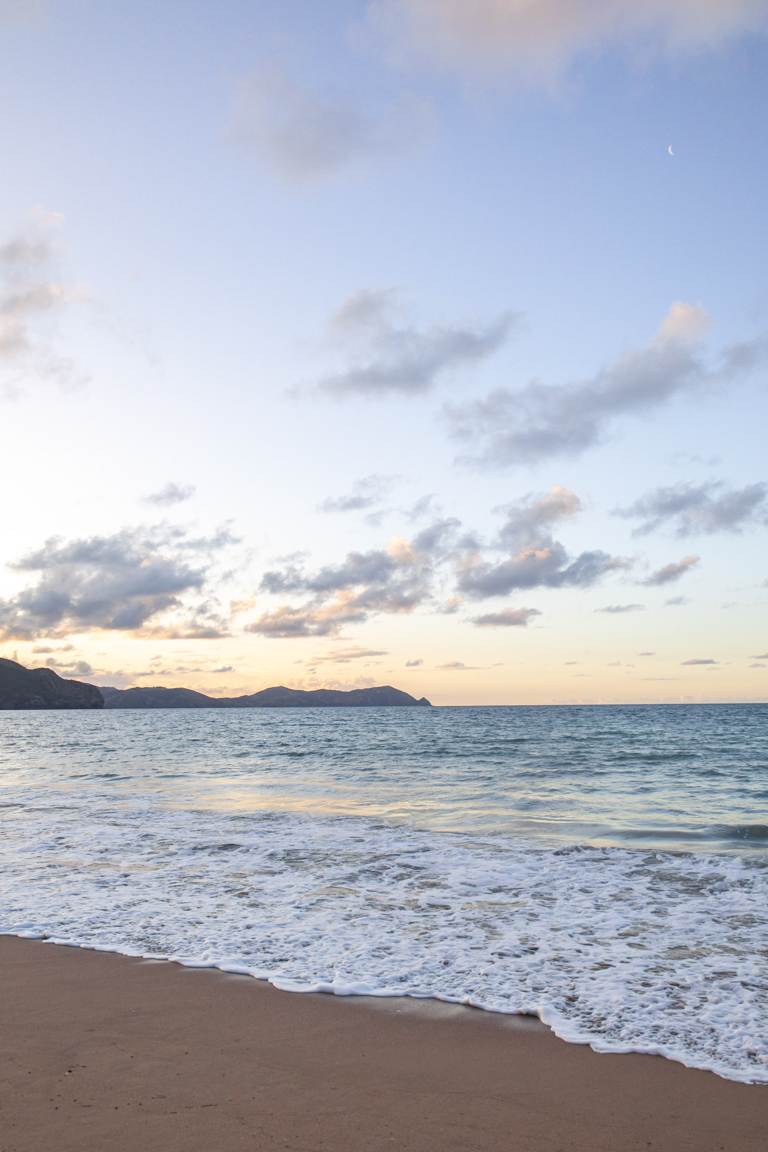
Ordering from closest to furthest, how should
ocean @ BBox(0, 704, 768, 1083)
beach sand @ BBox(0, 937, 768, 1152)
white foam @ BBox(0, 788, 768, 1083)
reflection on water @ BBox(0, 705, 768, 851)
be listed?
1. beach sand @ BBox(0, 937, 768, 1152)
2. white foam @ BBox(0, 788, 768, 1083)
3. ocean @ BBox(0, 704, 768, 1083)
4. reflection on water @ BBox(0, 705, 768, 851)

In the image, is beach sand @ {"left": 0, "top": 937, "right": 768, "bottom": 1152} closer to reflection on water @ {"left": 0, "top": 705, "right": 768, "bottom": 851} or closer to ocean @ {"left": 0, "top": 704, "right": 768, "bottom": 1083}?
ocean @ {"left": 0, "top": 704, "right": 768, "bottom": 1083}

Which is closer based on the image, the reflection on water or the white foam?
the white foam

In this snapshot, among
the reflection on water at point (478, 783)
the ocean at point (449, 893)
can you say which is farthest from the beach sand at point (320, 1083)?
the reflection on water at point (478, 783)

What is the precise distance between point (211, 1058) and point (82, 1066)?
2.61 ft

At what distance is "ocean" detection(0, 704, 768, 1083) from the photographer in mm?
6332

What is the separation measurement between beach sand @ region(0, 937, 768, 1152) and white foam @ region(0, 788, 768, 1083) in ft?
1.48

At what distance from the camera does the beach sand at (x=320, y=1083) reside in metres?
4.12

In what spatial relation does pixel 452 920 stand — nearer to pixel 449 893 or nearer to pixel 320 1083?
pixel 449 893

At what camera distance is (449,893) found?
9766 mm

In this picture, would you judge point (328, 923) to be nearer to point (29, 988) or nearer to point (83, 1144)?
point (29, 988)

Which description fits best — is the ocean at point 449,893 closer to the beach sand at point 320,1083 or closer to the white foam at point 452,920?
the white foam at point 452,920

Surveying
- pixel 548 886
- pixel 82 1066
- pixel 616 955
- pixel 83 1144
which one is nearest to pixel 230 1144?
pixel 83 1144

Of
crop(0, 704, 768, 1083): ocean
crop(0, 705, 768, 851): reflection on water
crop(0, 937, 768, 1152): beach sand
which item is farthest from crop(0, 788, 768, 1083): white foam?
crop(0, 705, 768, 851): reflection on water

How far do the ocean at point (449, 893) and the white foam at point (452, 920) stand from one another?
30mm
